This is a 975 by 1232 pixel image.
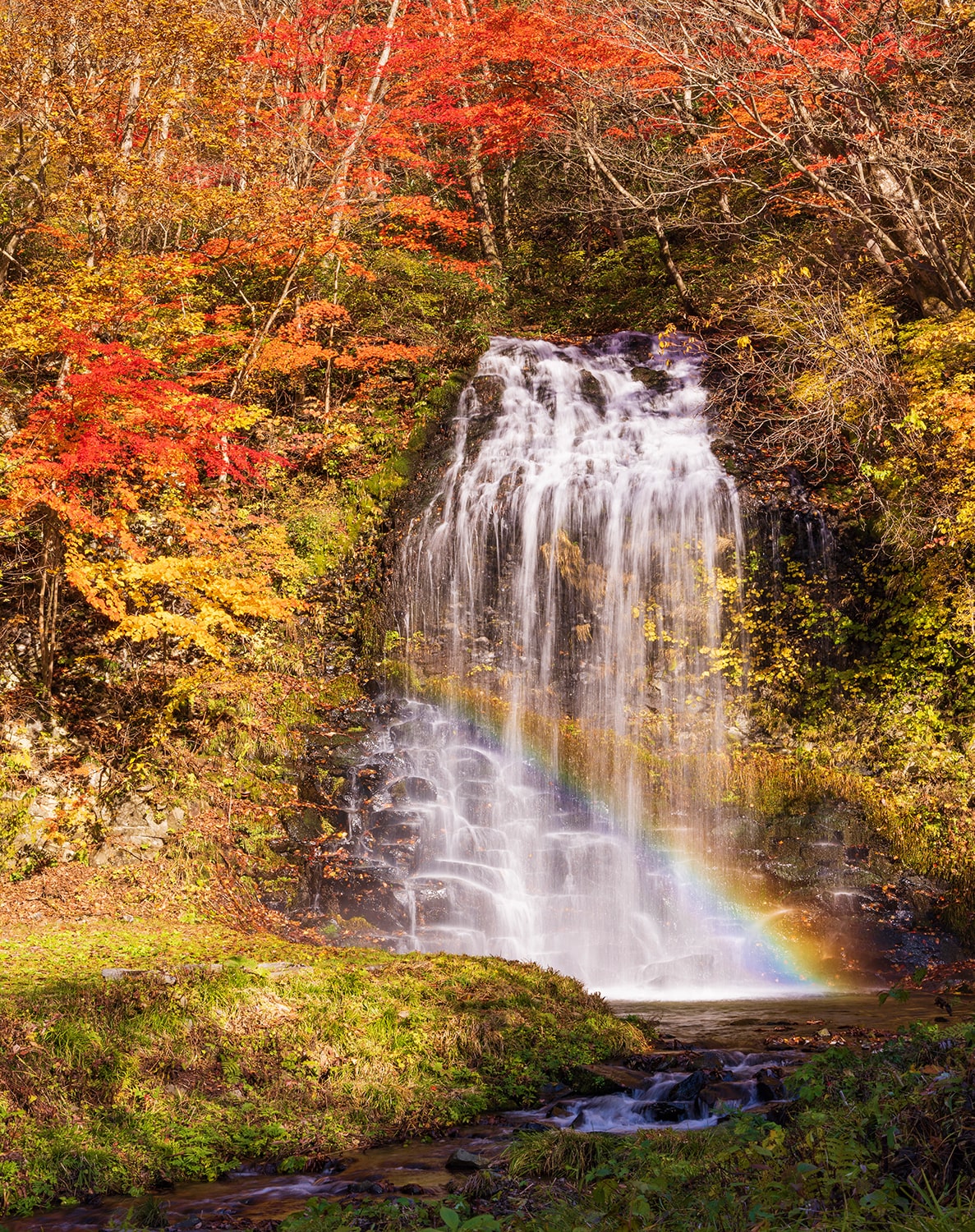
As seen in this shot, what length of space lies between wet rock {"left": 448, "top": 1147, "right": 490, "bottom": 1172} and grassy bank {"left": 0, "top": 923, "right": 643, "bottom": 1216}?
673mm

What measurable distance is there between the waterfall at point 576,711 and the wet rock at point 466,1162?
498 centimetres

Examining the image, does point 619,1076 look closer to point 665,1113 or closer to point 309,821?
point 665,1113

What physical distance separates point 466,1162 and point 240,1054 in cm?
167

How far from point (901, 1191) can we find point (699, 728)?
8734mm

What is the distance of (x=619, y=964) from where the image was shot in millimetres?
9977

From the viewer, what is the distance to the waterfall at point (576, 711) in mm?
10242

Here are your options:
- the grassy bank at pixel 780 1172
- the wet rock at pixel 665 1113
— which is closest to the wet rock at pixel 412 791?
the wet rock at pixel 665 1113

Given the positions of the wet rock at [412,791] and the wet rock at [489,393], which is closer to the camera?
the wet rock at [412,791]

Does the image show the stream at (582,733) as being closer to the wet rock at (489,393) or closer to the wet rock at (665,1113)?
the wet rock at (489,393)

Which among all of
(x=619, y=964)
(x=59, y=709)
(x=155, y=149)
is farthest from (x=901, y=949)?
(x=155, y=149)

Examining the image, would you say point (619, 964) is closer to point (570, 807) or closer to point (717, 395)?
point (570, 807)

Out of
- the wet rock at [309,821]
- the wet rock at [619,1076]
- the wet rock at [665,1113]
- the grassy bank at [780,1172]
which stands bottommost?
the wet rock at [619,1076]

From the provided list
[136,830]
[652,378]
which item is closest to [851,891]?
[136,830]

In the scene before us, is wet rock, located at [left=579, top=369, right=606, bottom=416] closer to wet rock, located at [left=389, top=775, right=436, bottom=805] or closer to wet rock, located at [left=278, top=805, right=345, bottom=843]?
wet rock, located at [left=389, top=775, right=436, bottom=805]
